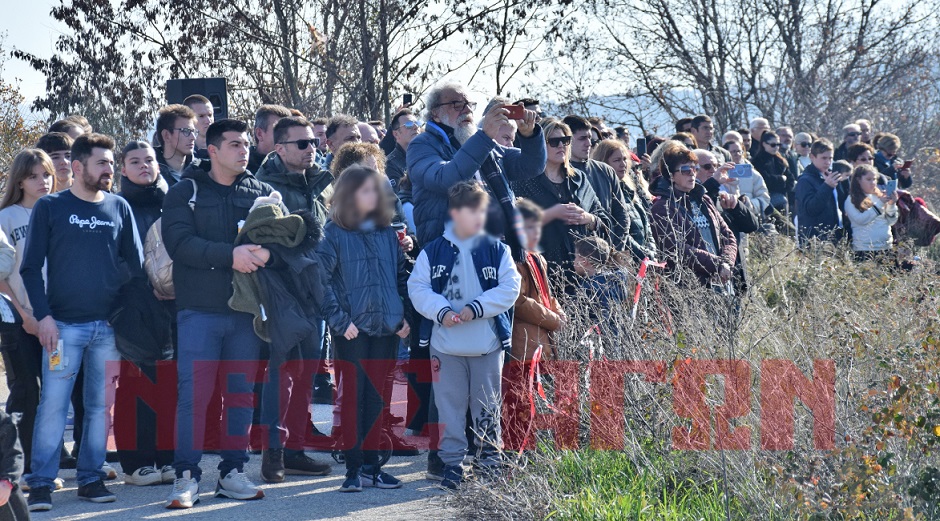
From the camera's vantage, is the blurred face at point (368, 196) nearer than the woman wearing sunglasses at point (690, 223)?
Yes

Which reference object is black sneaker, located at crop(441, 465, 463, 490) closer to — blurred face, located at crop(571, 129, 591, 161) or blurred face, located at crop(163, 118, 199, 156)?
blurred face, located at crop(571, 129, 591, 161)

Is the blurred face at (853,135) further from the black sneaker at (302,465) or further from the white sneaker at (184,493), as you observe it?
the white sneaker at (184,493)

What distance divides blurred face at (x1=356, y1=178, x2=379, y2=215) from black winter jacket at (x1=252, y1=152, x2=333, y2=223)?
152cm

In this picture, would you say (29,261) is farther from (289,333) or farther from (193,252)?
(289,333)

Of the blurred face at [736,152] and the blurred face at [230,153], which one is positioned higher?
the blurred face at [736,152]

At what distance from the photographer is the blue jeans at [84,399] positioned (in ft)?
21.0

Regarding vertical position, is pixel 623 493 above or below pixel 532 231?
below

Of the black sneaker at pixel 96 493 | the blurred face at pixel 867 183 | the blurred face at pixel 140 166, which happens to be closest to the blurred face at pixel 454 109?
the blurred face at pixel 140 166

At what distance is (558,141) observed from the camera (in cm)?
475

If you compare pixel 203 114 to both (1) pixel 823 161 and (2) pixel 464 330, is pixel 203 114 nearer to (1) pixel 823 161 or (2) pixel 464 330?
(2) pixel 464 330

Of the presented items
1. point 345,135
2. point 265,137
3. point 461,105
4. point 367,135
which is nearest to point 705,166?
point 345,135

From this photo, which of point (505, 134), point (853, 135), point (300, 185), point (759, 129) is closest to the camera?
point (505, 134)

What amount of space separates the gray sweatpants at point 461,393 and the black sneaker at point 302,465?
1.01 metres

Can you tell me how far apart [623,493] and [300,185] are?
2.93m
